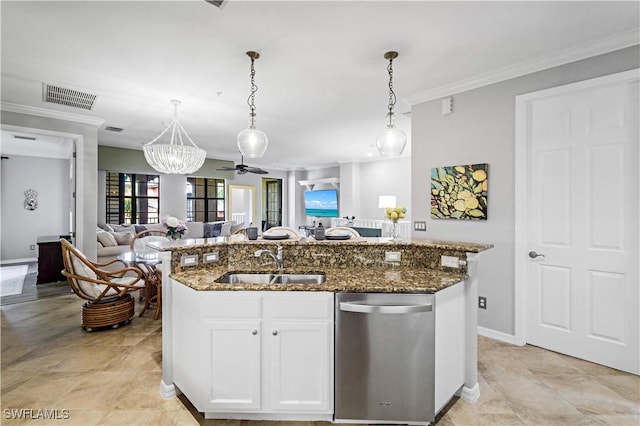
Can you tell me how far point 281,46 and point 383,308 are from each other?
2.22 meters

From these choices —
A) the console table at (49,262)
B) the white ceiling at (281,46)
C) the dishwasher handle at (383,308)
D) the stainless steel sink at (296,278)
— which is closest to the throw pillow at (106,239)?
the console table at (49,262)

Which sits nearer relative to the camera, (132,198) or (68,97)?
(68,97)

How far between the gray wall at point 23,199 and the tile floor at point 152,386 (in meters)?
5.46

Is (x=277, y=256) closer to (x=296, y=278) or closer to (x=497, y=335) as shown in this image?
(x=296, y=278)

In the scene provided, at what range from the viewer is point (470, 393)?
7.13ft

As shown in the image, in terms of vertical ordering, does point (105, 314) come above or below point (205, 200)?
below

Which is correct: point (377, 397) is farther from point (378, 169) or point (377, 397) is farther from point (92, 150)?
point (378, 169)

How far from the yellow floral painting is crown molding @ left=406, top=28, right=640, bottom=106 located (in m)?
0.85

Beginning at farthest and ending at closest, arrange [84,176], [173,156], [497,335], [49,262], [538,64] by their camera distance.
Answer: [49,262]
[84,176]
[173,156]
[497,335]
[538,64]

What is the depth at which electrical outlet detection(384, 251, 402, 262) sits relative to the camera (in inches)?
97.5

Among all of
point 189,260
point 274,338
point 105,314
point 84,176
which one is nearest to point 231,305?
point 274,338

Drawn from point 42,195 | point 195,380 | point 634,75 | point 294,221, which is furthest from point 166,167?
point 294,221

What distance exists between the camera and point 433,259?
7.78 ft

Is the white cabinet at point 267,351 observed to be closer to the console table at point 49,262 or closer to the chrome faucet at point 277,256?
the chrome faucet at point 277,256
